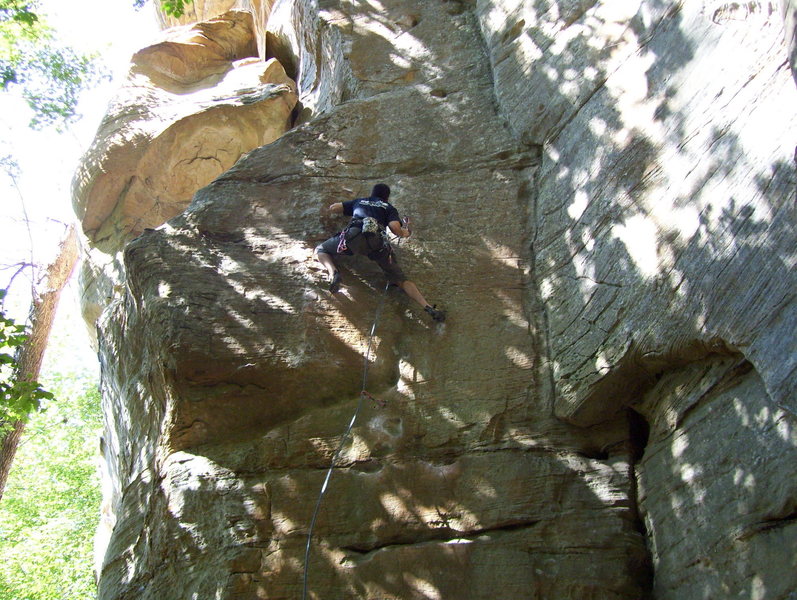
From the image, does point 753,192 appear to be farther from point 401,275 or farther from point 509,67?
point 509,67

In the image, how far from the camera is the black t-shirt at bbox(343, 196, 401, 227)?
7020 mm

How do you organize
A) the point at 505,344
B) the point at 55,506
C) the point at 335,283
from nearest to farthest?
the point at 505,344 < the point at 335,283 < the point at 55,506

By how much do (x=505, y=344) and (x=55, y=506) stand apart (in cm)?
1422

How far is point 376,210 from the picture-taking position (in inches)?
278

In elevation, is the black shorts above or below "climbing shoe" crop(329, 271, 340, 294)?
above

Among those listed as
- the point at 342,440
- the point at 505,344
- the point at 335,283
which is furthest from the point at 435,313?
the point at 342,440

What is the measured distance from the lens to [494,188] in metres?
7.67

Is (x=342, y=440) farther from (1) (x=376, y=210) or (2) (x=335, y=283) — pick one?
(1) (x=376, y=210)

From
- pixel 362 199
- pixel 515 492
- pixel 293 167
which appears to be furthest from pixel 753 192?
pixel 293 167

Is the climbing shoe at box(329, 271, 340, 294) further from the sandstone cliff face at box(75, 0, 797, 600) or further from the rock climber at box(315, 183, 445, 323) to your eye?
the sandstone cliff face at box(75, 0, 797, 600)

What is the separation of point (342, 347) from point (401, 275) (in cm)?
85

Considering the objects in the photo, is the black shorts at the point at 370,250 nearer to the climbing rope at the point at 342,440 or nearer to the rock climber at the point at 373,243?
the rock climber at the point at 373,243

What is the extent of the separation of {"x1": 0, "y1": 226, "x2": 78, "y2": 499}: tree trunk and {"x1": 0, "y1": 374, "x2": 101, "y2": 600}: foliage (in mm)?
3077

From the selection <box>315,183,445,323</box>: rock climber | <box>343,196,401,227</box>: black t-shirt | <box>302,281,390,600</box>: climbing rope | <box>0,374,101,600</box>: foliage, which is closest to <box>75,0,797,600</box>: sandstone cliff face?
<box>302,281,390,600</box>: climbing rope
